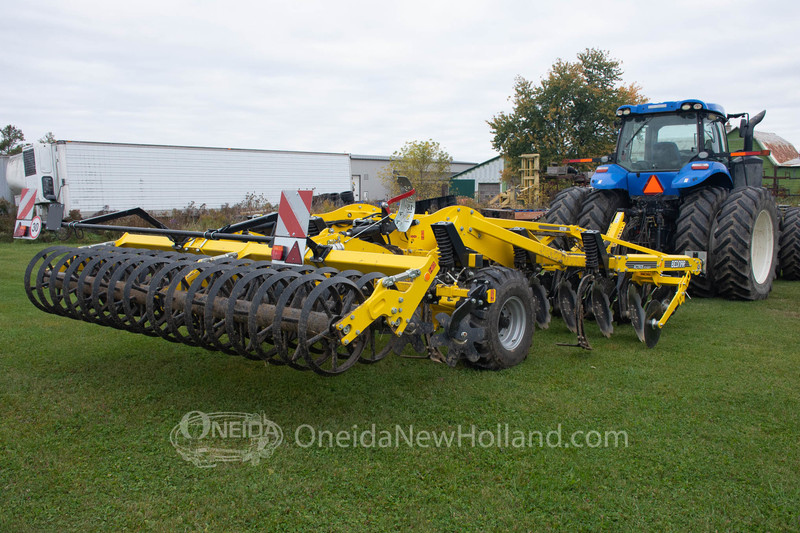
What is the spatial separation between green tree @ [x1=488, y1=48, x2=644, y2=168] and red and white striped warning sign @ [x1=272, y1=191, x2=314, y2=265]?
70.5 feet

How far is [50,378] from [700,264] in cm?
594

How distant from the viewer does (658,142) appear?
308 inches

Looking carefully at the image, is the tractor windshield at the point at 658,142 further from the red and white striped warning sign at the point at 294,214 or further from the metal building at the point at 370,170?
the metal building at the point at 370,170

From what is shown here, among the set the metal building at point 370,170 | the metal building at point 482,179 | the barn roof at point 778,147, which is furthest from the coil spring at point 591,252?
the barn roof at point 778,147

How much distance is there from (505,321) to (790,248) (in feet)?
22.0

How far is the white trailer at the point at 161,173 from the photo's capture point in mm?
16031

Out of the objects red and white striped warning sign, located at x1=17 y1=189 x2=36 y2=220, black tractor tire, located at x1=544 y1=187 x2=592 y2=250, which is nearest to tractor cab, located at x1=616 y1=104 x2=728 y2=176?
black tractor tire, located at x1=544 y1=187 x2=592 y2=250

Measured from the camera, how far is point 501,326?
15.5ft

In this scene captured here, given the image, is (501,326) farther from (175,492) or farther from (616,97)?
(616,97)

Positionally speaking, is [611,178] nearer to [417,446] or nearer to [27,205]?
[417,446]

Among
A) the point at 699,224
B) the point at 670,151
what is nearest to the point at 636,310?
the point at 699,224

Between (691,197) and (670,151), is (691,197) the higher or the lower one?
the lower one

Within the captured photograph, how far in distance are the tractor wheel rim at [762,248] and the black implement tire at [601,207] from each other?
177cm

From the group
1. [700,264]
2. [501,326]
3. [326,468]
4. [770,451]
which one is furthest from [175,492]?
[700,264]
